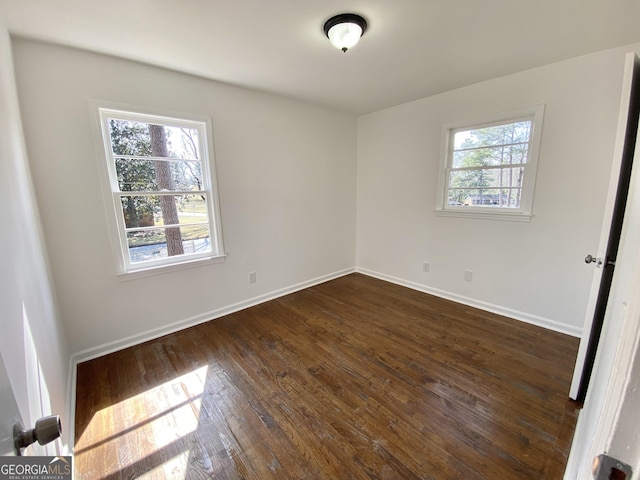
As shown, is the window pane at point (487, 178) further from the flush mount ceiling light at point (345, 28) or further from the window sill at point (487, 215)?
the flush mount ceiling light at point (345, 28)

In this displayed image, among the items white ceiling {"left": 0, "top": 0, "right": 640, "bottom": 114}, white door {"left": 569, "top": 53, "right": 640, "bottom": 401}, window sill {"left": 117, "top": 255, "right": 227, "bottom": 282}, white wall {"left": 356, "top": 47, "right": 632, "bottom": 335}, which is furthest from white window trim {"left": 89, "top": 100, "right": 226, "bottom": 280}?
white door {"left": 569, "top": 53, "right": 640, "bottom": 401}

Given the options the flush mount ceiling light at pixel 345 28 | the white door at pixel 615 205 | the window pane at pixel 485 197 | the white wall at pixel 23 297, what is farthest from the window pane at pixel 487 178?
the white wall at pixel 23 297

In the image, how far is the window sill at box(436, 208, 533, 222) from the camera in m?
2.78

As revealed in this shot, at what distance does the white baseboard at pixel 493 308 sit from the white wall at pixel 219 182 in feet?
3.36

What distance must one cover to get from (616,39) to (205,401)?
13.1ft

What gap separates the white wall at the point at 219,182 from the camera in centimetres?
206

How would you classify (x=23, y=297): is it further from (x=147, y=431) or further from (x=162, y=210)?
(x=162, y=210)

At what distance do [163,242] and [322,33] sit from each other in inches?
90.4

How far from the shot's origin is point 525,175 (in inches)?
107

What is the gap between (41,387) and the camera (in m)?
1.18

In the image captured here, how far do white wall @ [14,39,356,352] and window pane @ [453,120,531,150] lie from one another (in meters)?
1.58

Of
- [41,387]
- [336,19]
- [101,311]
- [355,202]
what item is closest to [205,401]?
[41,387]

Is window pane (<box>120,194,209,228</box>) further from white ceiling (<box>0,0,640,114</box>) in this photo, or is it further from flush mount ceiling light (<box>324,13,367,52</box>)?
flush mount ceiling light (<box>324,13,367,52</box>)

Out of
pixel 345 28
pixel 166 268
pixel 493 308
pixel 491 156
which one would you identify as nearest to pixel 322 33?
pixel 345 28
